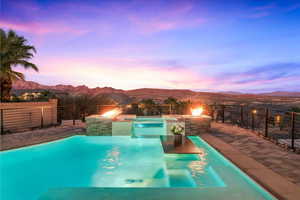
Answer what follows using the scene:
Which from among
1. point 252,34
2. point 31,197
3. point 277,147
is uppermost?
point 252,34

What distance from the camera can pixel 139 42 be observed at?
13.8m

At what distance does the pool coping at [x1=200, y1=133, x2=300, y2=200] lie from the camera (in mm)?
2627

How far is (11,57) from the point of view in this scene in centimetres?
1114

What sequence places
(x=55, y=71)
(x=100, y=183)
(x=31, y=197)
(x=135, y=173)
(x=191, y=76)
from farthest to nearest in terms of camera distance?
(x=191, y=76) < (x=55, y=71) < (x=135, y=173) < (x=100, y=183) < (x=31, y=197)

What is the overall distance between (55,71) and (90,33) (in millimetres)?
9008

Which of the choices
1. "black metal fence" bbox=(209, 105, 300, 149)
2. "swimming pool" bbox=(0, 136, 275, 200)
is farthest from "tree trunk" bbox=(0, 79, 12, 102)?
"black metal fence" bbox=(209, 105, 300, 149)

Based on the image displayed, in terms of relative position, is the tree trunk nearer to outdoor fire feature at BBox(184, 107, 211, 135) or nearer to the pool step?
outdoor fire feature at BBox(184, 107, 211, 135)

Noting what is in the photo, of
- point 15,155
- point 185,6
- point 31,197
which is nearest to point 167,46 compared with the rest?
point 185,6

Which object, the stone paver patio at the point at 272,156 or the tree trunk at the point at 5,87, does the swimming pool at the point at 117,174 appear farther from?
the tree trunk at the point at 5,87

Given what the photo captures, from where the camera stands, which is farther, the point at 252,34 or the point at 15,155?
the point at 252,34

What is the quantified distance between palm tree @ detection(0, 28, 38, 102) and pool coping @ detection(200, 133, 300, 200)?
12463 millimetres

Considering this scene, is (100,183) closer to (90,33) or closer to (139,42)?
(90,33)

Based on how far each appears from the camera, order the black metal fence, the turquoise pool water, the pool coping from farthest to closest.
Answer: the turquoise pool water, the black metal fence, the pool coping

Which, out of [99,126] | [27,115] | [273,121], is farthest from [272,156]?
[27,115]
